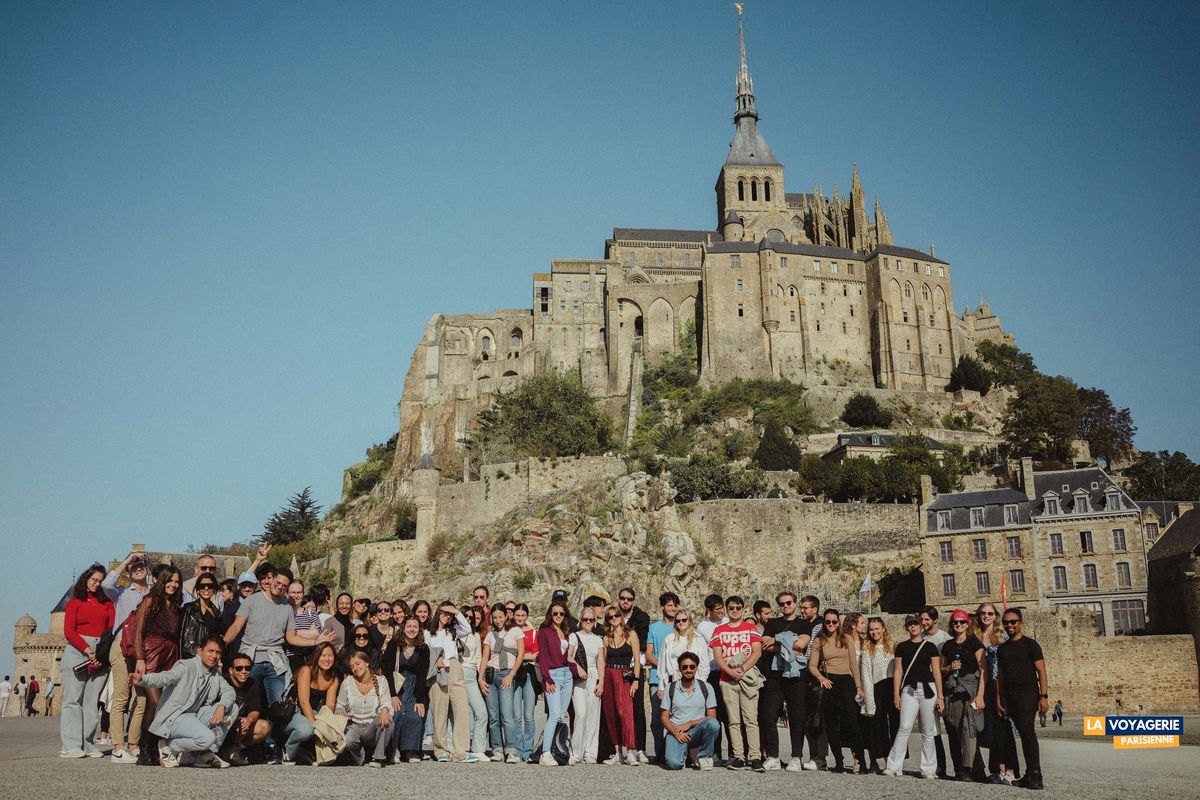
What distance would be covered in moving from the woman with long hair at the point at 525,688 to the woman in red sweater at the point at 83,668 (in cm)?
473

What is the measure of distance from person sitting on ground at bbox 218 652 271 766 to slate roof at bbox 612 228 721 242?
8117 cm

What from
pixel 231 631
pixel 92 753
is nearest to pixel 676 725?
pixel 231 631

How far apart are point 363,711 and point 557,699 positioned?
92.1 inches

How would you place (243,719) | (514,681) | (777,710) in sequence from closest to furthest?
1. (243,719)
2. (777,710)
3. (514,681)

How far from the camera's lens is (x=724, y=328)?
76.7 metres

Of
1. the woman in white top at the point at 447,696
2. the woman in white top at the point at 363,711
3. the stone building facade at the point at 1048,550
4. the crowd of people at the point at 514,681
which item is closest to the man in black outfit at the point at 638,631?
the crowd of people at the point at 514,681

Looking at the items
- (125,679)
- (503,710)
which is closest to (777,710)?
(503,710)

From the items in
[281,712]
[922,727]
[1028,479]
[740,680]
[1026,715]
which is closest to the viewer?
[1026,715]

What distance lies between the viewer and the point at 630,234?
91875 millimetres

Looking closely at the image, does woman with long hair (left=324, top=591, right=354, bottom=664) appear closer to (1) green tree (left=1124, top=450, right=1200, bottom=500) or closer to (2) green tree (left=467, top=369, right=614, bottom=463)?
(2) green tree (left=467, top=369, right=614, bottom=463)

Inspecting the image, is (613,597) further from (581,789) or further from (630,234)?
(630,234)

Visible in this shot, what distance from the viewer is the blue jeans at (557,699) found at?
1305cm

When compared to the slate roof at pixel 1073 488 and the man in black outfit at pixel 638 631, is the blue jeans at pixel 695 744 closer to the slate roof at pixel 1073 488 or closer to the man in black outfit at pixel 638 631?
the man in black outfit at pixel 638 631

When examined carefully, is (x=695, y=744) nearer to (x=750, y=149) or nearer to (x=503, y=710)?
(x=503, y=710)
